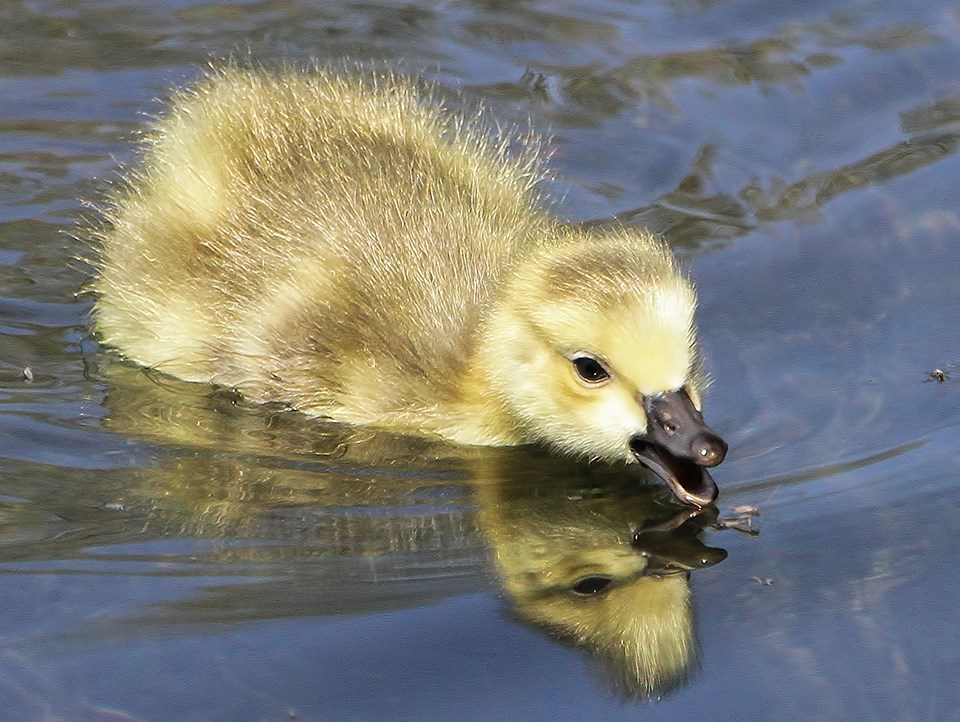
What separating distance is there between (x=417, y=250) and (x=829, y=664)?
171 cm

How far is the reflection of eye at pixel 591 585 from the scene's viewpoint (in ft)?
12.0

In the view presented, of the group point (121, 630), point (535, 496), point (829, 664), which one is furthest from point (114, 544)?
point (829, 664)

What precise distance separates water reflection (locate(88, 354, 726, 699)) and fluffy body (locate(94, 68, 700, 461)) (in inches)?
4.8

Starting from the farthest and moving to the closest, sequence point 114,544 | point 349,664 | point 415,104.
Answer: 1. point 415,104
2. point 114,544
3. point 349,664

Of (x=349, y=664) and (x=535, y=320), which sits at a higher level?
(x=535, y=320)

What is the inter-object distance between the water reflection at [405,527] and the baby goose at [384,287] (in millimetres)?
103

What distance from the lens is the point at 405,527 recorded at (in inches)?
155

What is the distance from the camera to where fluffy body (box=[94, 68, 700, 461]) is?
165 inches

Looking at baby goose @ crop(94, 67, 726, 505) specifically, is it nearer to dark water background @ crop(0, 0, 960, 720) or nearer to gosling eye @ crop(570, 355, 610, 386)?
gosling eye @ crop(570, 355, 610, 386)

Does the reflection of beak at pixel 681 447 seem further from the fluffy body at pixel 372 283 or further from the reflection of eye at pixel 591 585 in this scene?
the reflection of eye at pixel 591 585

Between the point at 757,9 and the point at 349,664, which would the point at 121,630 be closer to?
the point at 349,664

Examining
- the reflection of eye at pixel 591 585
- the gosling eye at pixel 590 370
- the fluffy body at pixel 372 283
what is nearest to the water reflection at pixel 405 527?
the reflection of eye at pixel 591 585

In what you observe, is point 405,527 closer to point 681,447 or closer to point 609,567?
point 609,567

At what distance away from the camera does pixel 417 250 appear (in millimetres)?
4625
